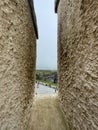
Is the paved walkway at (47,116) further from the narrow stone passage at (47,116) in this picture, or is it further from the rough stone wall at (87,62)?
the rough stone wall at (87,62)

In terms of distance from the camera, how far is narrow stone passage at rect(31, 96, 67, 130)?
113 inches

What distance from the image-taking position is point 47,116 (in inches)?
126

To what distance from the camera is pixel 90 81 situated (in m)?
1.57

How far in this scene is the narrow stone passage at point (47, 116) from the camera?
2.86 metres

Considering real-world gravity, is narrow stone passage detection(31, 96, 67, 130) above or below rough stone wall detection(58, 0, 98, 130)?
below

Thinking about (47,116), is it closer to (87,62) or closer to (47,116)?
(47,116)

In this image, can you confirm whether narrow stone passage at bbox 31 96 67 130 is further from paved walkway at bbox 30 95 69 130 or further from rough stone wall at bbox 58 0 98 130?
rough stone wall at bbox 58 0 98 130

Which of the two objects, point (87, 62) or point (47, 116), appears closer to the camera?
point (87, 62)

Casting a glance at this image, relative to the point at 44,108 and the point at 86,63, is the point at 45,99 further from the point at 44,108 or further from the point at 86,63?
the point at 86,63

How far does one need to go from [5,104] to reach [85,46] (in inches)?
37.1

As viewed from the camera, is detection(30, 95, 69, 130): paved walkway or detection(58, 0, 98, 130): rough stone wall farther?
Result: detection(30, 95, 69, 130): paved walkway

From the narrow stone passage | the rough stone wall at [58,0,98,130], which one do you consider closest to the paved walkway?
the narrow stone passage

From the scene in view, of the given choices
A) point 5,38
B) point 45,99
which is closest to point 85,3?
point 5,38

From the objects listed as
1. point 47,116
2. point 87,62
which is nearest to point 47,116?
point 47,116
